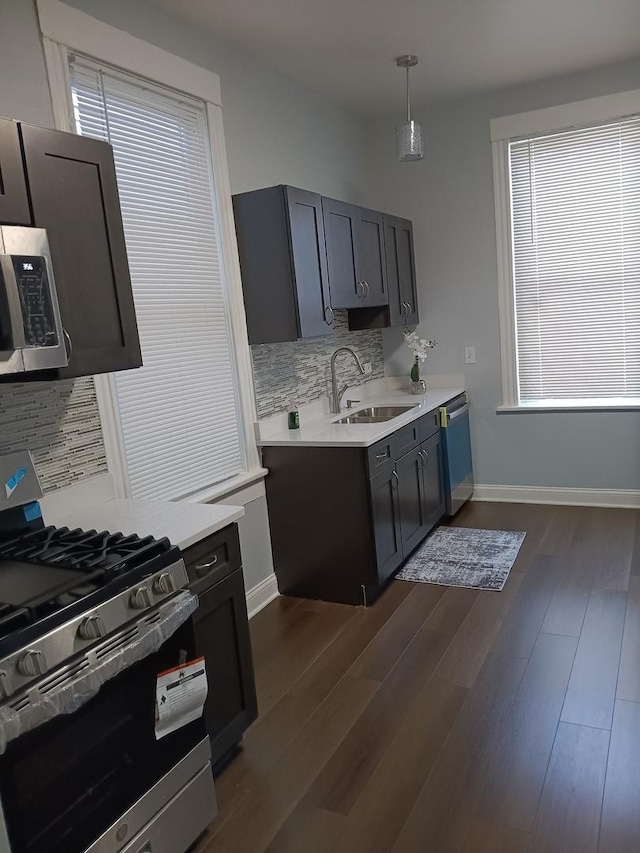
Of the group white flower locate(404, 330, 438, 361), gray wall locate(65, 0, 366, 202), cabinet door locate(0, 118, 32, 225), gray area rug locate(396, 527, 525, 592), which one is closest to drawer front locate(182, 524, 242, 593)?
cabinet door locate(0, 118, 32, 225)

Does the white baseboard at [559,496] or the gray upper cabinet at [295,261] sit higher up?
the gray upper cabinet at [295,261]

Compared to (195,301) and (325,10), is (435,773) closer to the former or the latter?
(195,301)

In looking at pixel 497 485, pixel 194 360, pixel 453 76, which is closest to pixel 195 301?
pixel 194 360

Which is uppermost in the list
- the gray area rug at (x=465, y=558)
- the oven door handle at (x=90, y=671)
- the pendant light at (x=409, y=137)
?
the pendant light at (x=409, y=137)

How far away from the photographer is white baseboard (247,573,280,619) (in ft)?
10.7

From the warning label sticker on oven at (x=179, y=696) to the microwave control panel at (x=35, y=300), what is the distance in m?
0.93

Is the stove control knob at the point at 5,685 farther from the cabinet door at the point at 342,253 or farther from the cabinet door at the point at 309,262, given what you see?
the cabinet door at the point at 342,253

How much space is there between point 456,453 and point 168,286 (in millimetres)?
2332

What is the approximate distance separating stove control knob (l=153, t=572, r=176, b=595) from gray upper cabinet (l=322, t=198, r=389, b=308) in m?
2.11

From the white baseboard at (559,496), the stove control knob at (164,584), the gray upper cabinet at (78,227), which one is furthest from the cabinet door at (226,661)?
the white baseboard at (559,496)

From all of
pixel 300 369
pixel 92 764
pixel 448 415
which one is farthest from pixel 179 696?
pixel 448 415

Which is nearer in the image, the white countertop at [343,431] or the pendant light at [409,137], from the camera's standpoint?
the white countertop at [343,431]

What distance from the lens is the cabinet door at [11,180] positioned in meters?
1.72

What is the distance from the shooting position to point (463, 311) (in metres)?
4.67
